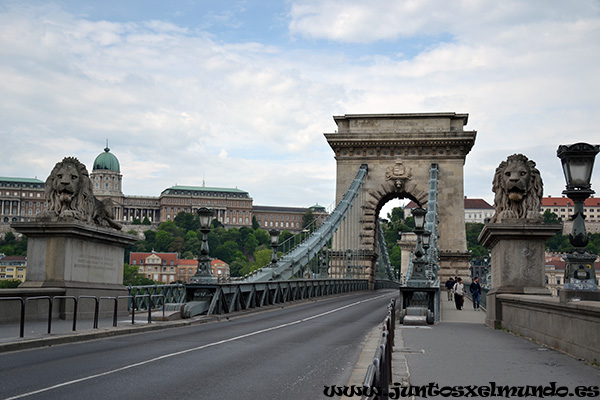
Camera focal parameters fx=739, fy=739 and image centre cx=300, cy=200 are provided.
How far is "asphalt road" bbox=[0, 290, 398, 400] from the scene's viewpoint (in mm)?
9672

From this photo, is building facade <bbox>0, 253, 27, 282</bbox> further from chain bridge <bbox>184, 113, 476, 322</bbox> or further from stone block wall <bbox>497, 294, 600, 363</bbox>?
stone block wall <bbox>497, 294, 600, 363</bbox>

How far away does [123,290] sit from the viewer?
21.7 metres

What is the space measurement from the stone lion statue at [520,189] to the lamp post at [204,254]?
9394 mm

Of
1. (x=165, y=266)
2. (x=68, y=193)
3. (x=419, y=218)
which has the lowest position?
(x=165, y=266)

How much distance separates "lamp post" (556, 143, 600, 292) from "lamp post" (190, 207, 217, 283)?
43.9 feet

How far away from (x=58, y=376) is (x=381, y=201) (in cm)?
5182

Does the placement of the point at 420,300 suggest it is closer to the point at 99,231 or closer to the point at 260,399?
the point at 99,231

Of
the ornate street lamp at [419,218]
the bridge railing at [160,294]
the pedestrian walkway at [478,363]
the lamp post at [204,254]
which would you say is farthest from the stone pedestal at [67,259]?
the ornate street lamp at [419,218]

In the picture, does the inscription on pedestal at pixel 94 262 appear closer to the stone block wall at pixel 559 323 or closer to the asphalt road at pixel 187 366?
the asphalt road at pixel 187 366

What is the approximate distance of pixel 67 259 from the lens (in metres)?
18.7

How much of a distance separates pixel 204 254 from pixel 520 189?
1063 cm

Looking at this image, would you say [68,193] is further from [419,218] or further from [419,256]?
[419,218]

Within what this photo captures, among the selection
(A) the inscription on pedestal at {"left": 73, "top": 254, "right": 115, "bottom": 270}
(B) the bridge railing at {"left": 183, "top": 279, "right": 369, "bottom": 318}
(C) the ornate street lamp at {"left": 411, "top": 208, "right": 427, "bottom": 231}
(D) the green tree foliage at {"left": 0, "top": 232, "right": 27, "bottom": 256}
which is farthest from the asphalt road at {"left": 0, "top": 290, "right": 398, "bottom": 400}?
(D) the green tree foliage at {"left": 0, "top": 232, "right": 27, "bottom": 256}

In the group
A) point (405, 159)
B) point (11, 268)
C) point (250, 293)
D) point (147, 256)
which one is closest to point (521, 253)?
point (250, 293)
